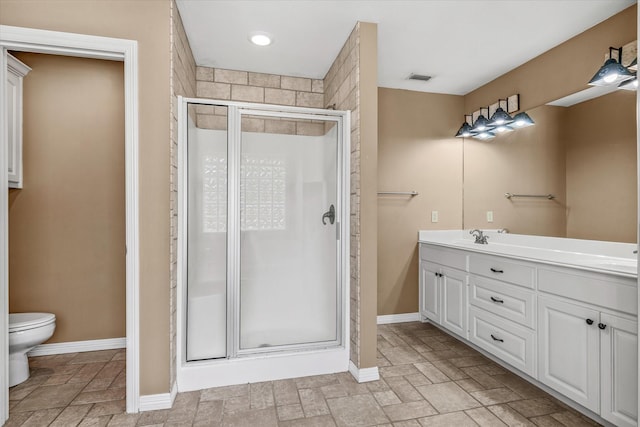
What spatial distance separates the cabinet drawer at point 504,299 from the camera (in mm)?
2219

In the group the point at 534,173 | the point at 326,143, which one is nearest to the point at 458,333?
the point at 534,173

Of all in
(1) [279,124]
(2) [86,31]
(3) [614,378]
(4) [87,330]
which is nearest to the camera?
(3) [614,378]

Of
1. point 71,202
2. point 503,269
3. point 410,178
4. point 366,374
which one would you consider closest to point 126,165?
point 71,202

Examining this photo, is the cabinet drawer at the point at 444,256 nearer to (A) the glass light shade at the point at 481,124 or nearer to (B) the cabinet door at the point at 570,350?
(B) the cabinet door at the point at 570,350

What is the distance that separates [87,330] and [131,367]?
1.23 metres

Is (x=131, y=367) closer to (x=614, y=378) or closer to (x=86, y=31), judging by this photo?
(x=86, y=31)

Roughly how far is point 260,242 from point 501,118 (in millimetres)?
2397

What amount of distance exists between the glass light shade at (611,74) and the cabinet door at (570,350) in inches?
55.9

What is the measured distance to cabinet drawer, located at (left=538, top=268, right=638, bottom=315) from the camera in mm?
1675

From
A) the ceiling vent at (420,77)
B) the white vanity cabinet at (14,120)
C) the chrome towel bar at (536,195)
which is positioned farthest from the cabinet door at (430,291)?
the white vanity cabinet at (14,120)

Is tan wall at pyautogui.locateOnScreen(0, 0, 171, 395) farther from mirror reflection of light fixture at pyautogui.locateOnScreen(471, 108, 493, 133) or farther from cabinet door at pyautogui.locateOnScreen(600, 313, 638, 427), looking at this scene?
mirror reflection of light fixture at pyautogui.locateOnScreen(471, 108, 493, 133)

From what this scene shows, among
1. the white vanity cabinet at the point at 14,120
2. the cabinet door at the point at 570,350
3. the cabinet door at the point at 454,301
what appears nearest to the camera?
the cabinet door at the point at 570,350

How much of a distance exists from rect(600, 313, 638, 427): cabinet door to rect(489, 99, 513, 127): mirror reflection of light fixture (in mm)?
1883

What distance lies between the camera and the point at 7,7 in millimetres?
1806
